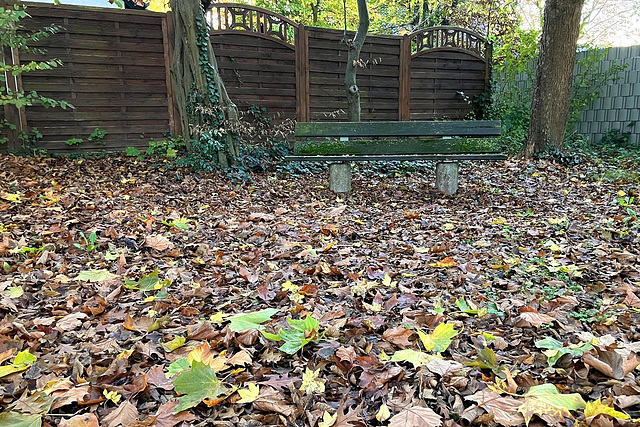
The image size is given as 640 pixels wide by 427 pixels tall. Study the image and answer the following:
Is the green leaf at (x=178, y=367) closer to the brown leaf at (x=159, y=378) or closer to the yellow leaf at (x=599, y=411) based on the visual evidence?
the brown leaf at (x=159, y=378)

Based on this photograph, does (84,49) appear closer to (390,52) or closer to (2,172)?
(2,172)

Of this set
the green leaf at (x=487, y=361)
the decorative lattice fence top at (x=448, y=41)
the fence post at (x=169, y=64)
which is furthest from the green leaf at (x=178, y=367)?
the decorative lattice fence top at (x=448, y=41)

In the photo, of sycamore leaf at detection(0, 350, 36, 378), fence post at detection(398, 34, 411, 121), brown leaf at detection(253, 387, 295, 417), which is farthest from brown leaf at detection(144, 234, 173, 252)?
fence post at detection(398, 34, 411, 121)

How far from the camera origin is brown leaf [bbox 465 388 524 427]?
1.29 meters

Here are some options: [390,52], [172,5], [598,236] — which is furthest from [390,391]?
[390,52]

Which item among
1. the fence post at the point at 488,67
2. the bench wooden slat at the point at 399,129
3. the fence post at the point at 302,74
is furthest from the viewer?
the fence post at the point at 488,67

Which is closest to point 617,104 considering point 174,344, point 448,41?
point 448,41

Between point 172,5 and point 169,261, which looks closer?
point 169,261

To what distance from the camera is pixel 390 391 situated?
146 centimetres

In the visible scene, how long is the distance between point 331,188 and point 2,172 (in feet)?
12.5

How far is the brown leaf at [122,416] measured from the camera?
1327 millimetres

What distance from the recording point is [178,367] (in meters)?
1.57

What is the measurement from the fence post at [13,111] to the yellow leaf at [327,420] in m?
6.61

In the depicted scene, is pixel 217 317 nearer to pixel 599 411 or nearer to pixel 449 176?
pixel 599 411
